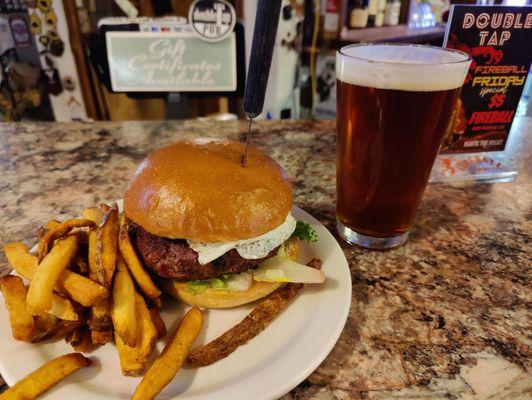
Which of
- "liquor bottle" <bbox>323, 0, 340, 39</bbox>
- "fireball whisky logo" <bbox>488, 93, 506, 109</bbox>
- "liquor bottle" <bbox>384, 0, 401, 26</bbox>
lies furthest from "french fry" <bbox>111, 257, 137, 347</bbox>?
"liquor bottle" <bbox>384, 0, 401, 26</bbox>

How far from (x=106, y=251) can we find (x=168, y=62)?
2879mm

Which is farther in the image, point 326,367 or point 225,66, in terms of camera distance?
point 225,66

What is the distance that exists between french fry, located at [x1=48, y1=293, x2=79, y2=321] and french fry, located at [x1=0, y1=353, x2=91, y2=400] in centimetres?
10

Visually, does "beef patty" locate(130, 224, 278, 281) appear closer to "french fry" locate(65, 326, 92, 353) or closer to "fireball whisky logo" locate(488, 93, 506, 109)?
"french fry" locate(65, 326, 92, 353)

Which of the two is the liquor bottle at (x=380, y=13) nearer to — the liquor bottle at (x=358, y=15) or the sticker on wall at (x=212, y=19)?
the liquor bottle at (x=358, y=15)

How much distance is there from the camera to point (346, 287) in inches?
50.5

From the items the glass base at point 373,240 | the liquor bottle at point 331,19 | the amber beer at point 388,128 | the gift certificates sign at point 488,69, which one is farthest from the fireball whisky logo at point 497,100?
the liquor bottle at point 331,19

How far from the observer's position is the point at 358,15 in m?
5.21

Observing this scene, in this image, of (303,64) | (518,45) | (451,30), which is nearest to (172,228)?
(451,30)

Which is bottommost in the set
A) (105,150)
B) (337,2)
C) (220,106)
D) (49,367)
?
(220,106)

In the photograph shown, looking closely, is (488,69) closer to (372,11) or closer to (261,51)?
(261,51)

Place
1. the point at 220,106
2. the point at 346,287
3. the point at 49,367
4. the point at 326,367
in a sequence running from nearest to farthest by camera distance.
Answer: the point at 49,367 < the point at 326,367 < the point at 346,287 < the point at 220,106

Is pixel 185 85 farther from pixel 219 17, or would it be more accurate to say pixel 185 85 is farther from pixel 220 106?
pixel 220 106

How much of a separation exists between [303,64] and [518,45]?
361 cm
